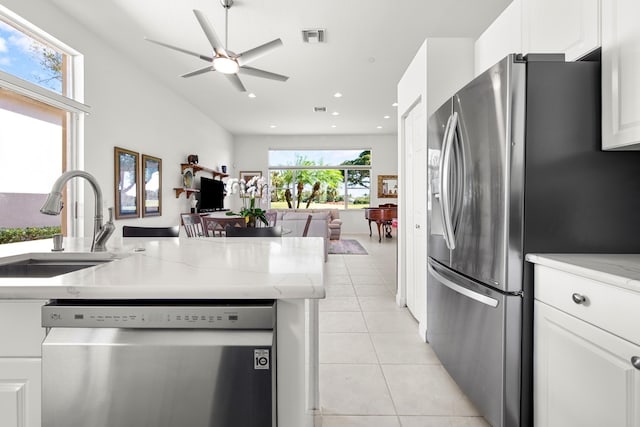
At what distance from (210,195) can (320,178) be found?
12.0ft

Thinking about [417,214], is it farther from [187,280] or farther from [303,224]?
[303,224]

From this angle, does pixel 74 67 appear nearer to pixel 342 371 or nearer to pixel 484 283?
pixel 342 371

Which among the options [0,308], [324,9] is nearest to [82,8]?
[324,9]

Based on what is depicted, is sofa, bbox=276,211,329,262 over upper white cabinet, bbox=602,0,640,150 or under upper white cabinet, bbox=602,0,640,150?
under

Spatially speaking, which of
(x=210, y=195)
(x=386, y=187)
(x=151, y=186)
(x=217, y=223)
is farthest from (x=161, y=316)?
(x=386, y=187)

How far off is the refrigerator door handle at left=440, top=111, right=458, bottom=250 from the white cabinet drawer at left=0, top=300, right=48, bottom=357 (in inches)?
66.1

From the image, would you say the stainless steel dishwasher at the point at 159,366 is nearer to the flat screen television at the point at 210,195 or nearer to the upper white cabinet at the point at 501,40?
the upper white cabinet at the point at 501,40

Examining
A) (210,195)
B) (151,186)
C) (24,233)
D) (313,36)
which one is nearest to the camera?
(24,233)

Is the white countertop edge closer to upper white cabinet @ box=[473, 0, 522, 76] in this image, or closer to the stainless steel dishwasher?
the stainless steel dishwasher

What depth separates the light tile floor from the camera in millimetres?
1625

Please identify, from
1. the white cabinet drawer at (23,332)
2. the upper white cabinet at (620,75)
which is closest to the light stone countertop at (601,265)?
the upper white cabinet at (620,75)

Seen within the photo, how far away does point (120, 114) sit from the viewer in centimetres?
417

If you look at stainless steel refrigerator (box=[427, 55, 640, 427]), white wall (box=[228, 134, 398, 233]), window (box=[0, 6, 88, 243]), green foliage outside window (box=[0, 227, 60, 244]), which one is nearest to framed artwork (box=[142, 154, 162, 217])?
window (box=[0, 6, 88, 243])

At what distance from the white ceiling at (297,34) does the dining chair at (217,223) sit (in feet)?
6.67
